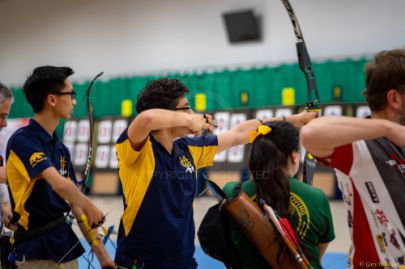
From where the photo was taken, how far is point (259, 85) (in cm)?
619

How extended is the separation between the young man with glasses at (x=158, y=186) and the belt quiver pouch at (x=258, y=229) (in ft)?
1.08

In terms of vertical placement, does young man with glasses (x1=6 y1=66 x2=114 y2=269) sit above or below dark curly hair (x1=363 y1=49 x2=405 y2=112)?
below

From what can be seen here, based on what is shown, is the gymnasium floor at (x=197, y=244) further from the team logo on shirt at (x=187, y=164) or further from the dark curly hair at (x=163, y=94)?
the dark curly hair at (x=163, y=94)

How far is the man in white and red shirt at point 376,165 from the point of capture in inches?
42.8

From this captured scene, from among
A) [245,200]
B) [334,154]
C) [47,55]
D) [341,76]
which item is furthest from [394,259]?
[47,55]

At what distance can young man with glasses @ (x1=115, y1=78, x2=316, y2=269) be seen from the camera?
4.83ft

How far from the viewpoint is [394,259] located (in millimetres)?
1109

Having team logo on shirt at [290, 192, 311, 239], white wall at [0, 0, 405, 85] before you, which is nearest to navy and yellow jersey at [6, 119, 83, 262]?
team logo on shirt at [290, 192, 311, 239]

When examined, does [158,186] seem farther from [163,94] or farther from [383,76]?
[383,76]

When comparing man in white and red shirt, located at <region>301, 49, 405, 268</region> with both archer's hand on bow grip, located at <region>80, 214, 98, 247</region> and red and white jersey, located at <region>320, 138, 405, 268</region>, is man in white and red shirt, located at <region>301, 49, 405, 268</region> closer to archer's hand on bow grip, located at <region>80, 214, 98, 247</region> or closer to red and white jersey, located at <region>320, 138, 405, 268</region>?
red and white jersey, located at <region>320, 138, 405, 268</region>

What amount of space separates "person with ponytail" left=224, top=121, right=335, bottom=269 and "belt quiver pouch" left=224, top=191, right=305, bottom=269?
0.05 m

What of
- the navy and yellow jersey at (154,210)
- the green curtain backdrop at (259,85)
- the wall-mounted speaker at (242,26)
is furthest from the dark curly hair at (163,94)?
the wall-mounted speaker at (242,26)

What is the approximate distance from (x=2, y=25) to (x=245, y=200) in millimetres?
5337

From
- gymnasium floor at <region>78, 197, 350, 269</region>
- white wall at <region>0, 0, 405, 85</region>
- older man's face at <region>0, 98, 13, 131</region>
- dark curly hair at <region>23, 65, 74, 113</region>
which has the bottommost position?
gymnasium floor at <region>78, 197, 350, 269</region>
